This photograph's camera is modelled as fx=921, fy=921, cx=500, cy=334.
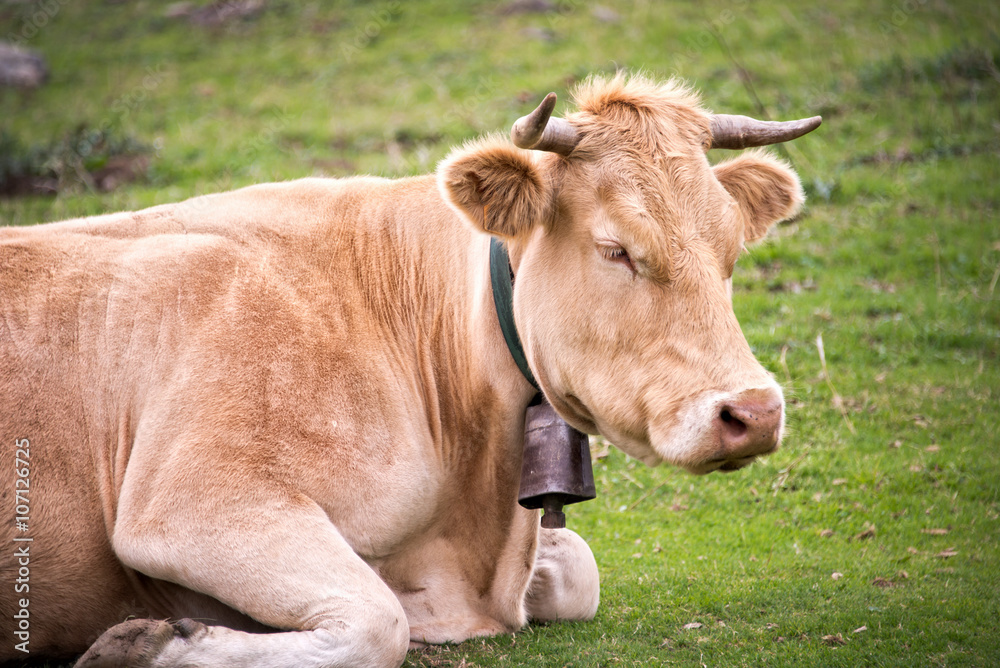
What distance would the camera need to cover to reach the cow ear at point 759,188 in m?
4.75

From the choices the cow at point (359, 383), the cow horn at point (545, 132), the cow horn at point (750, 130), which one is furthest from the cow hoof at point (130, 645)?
the cow horn at point (750, 130)

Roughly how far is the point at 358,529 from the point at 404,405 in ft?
2.12

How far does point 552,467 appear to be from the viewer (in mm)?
4277

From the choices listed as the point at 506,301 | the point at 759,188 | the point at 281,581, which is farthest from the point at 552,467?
the point at 759,188

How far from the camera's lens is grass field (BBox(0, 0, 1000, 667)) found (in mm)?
5145

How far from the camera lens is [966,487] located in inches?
262

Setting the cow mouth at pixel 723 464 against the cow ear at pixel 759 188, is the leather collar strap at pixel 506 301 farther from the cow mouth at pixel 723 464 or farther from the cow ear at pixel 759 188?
the cow ear at pixel 759 188

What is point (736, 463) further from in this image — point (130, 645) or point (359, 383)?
point (130, 645)

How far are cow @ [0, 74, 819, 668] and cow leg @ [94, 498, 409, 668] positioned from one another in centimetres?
1

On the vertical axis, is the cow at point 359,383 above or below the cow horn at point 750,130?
below

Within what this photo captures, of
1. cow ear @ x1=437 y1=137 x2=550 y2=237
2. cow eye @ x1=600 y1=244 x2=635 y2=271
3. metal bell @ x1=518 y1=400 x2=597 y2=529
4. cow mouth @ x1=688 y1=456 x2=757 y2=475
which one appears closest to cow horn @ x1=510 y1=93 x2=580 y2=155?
cow ear @ x1=437 y1=137 x2=550 y2=237

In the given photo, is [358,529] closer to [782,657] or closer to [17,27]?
[782,657]

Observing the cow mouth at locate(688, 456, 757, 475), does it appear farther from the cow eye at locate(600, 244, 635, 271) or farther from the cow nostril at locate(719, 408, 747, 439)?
the cow eye at locate(600, 244, 635, 271)

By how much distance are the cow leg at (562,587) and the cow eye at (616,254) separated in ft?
5.79
